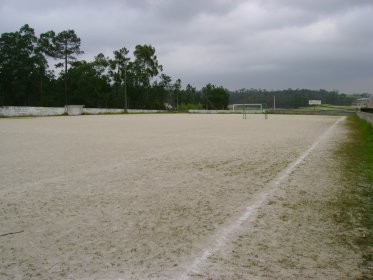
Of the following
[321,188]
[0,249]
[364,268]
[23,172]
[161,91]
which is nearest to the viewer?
[364,268]

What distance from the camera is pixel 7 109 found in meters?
43.5

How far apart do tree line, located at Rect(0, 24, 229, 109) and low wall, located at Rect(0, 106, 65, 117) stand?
839 inches

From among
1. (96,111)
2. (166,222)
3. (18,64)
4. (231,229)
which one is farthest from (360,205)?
(18,64)

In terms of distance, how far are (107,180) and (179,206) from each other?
7.28ft

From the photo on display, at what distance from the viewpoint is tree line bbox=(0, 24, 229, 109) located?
76.2m

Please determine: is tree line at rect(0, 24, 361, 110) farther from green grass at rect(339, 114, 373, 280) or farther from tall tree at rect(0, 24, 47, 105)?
green grass at rect(339, 114, 373, 280)

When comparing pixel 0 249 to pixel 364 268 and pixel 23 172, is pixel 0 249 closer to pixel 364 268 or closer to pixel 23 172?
pixel 364 268

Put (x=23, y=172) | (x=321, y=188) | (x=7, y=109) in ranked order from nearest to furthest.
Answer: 1. (x=321, y=188)
2. (x=23, y=172)
3. (x=7, y=109)

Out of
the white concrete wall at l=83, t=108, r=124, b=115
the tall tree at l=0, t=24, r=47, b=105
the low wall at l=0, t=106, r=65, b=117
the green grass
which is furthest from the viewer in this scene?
the tall tree at l=0, t=24, r=47, b=105

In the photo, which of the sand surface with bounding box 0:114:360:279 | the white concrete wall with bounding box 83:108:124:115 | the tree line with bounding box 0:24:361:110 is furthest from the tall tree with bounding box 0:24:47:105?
the sand surface with bounding box 0:114:360:279

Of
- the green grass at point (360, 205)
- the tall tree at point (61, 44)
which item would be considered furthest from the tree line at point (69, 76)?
the green grass at point (360, 205)

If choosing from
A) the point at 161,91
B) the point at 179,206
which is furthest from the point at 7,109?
the point at 161,91

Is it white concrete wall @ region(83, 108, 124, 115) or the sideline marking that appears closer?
the sideline marking

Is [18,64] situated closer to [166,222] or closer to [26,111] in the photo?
[26,111]
